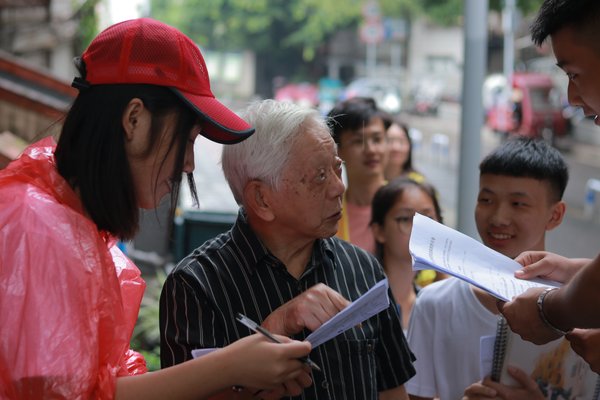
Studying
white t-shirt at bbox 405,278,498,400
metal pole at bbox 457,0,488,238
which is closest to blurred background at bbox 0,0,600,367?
metal pole at bbox 457,0,488,238

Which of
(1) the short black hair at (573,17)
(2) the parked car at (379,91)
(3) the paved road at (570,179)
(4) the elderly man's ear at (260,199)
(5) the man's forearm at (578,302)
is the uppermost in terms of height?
(1) the short black hair at (573,17)

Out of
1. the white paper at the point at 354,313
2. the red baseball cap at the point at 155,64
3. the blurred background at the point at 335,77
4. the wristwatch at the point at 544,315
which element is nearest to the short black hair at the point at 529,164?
the blurred background at the point at 335,77

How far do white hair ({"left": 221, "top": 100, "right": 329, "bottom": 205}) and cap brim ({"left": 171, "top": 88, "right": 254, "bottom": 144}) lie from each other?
1.02ft

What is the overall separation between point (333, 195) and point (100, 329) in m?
0.91

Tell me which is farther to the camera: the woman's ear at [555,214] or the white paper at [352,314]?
the woman's ear at [555,214]

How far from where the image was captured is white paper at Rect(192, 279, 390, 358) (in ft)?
6.46

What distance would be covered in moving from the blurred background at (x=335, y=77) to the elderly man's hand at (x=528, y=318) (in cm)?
88

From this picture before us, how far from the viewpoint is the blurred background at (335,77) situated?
658 cm

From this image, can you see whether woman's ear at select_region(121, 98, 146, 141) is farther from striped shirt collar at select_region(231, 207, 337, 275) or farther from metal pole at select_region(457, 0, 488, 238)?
metal pole at select_region(457, 0, 488, 238)

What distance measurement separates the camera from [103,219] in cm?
193

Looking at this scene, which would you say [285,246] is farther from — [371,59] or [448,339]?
[371,59]

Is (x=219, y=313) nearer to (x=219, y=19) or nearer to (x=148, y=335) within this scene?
(x=148, y=335)

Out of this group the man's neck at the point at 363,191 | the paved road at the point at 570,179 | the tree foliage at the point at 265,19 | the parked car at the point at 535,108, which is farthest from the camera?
the tree foliage at the point at 265,19

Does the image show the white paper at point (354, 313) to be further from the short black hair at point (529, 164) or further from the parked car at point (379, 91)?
the parked car at point (379, 91)
